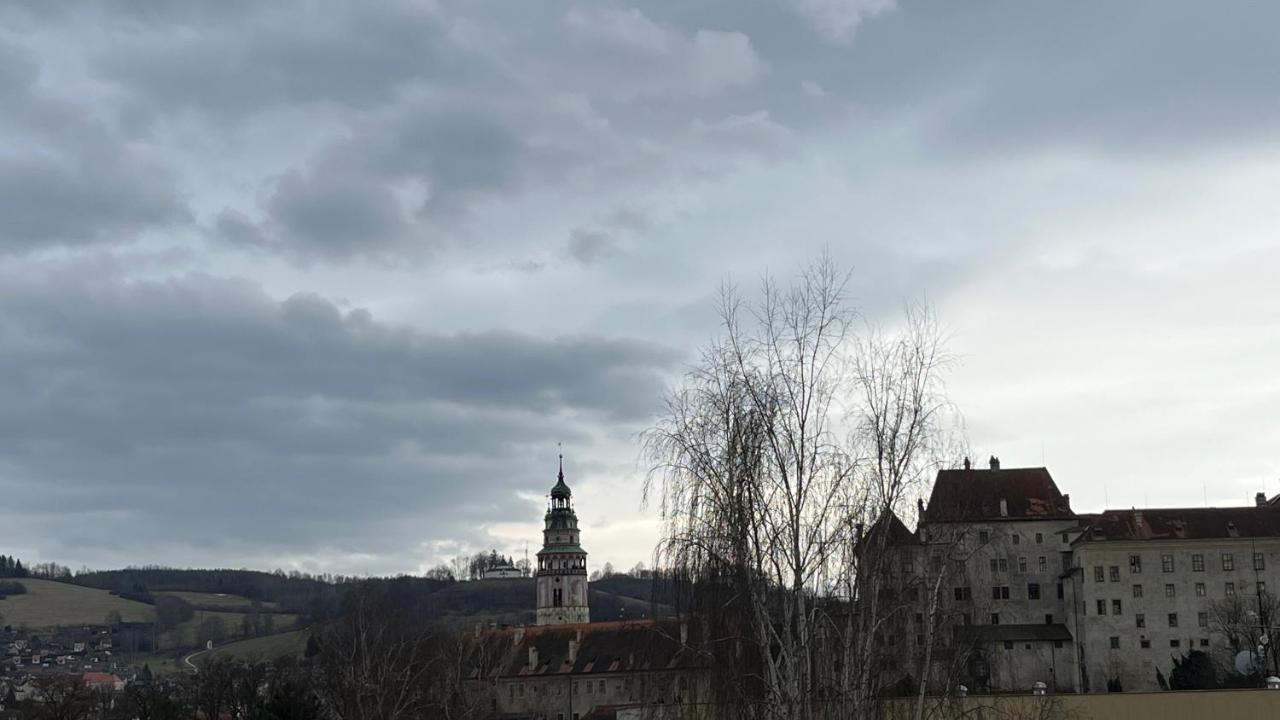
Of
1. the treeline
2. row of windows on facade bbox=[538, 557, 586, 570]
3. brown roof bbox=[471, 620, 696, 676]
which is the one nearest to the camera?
the treeline

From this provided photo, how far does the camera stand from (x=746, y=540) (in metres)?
34.9

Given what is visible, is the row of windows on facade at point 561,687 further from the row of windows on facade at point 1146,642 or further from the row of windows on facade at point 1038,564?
the row of windows on facade at point 1146,642

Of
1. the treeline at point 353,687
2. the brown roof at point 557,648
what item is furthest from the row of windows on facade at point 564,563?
Result: the treeline at point 353,687

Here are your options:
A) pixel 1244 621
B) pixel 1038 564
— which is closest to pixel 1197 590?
pixel 1244 621

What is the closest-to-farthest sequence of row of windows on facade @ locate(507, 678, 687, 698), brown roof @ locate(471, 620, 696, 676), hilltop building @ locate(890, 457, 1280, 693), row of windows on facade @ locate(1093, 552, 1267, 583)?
hilltop building @ locate(890, 457, 1280, 693) → row of windows on facade @ locate(1093, 552, 1267, 583) → brown roof @ locate(471, 620, 696, 676) → row of windows on facade @ locate(507, 678, 687, 698)

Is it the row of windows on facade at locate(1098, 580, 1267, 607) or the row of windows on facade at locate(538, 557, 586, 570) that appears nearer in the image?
the row of windows on facade at locate(1098, 580, 1267, 607)

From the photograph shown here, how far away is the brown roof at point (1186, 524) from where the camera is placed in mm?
110688

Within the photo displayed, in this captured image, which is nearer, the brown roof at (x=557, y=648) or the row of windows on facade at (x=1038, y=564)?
the row of windows on facade at (x=1038, y=564)

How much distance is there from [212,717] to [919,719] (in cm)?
8845

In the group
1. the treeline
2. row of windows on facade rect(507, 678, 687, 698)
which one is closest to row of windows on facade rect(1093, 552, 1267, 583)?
the treeline

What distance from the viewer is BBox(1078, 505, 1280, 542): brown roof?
11069cm

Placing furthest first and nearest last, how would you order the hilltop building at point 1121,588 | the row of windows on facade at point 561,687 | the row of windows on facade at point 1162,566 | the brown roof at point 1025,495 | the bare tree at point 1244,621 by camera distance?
the row of windows on facade at point 561,687 → the brown roof at point 1025,495 → the row of windows on facade at point 1162,566 → the hilltop building at point 1121,588 → the bare tree at point 1244,621

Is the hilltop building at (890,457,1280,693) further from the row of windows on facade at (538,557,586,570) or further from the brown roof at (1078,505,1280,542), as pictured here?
the row of windows on facade at (538,557,586,570)

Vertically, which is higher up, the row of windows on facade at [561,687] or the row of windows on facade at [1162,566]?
the row of windows on facade at [1162,566]
